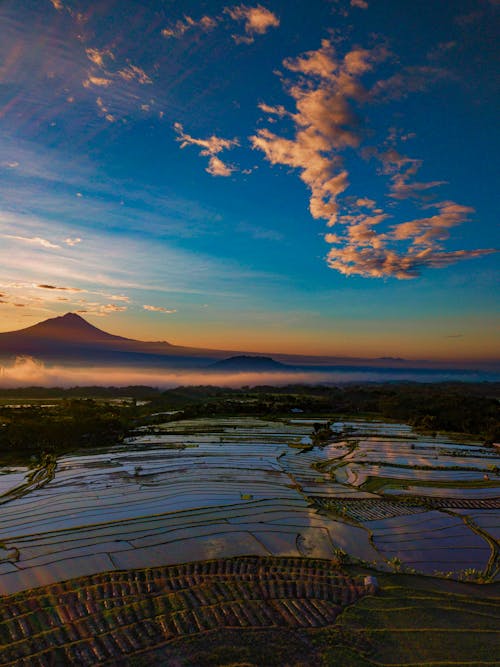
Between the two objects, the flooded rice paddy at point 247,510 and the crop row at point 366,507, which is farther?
the crop row at point 366,507

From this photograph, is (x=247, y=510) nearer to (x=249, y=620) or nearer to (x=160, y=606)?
(x=160, y=606)

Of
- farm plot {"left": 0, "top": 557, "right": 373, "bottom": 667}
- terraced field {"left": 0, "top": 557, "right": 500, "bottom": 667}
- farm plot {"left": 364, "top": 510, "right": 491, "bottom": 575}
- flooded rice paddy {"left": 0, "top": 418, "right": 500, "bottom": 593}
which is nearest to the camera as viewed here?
terraced field {"left": 0, "top": 557, "right": 500, "bottom": 667}

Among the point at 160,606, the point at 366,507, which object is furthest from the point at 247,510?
the point at 160,606

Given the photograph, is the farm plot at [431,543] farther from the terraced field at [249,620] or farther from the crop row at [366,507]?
the terraced field at [249,620]

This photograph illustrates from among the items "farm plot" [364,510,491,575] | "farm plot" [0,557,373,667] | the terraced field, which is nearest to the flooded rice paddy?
"farm plot" [364,510,491,575]

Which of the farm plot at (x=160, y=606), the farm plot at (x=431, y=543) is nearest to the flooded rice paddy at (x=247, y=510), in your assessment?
the farm plot at (x=431, y=543)

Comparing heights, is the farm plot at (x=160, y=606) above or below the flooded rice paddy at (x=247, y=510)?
above

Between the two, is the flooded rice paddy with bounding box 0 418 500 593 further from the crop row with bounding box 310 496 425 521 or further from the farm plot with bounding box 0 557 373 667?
the farm plot with bounding box 0 557 373 667

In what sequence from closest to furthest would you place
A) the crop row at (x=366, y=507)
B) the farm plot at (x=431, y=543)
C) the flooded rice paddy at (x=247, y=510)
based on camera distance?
the farm plot at (x=431, y=543) < the flooded rice paddy at (x=247, y=510) < the crop row at (x=366, y=507)

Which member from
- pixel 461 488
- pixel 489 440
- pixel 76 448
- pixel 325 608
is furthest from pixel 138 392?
pixel 325 608
